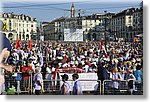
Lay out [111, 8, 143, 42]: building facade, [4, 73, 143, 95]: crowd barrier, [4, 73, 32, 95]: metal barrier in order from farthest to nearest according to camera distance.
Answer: [4, 73, 32, 95]: metal barrier, [4, 73, 143, 95]: crowd barrier, [111, 8, 143, 42]: building facade

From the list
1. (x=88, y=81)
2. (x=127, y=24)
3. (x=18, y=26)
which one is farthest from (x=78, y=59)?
(x=18, y=26)

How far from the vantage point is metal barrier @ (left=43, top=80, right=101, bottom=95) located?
30.6 ft

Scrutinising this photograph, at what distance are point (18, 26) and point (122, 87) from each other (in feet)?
6.08

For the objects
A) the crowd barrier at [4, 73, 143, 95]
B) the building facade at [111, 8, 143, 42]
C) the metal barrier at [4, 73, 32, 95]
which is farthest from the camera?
the metal barrier at [4, 73, 32, 95]

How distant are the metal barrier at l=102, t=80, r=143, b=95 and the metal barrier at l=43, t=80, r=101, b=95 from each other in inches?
4.2

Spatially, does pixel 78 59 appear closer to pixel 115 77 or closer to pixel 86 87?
pixel 86 87

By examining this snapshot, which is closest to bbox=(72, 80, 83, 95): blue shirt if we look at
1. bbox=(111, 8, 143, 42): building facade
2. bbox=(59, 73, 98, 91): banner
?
bbox=(59, 73, 98, 91): banner

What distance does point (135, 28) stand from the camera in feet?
30.2

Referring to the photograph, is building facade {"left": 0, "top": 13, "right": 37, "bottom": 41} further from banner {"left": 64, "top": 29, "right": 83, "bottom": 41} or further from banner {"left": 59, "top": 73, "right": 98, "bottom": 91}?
banner {"left": 59, "top": 73, "right": 98, "bottom": 91}

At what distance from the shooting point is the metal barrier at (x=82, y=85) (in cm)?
931

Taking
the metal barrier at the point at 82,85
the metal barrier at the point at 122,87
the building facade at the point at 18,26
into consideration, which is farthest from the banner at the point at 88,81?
the building facade at the point at 18,26

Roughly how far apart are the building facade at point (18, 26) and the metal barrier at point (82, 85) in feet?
2.58

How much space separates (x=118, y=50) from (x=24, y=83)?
60.5 inches

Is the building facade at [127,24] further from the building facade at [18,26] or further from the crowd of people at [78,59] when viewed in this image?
the building facade at [18,26]
